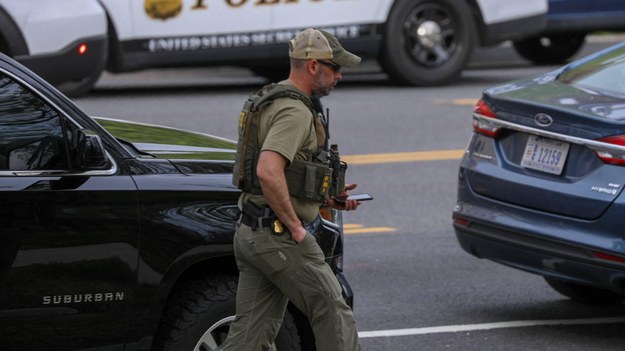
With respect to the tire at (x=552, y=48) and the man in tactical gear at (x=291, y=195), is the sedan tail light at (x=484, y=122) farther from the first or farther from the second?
the tire at (x=552, y=48)

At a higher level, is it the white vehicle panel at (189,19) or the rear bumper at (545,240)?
the rear bumper at (545,240)

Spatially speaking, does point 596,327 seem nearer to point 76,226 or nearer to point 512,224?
point 512,224

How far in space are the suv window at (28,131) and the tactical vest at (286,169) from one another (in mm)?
648

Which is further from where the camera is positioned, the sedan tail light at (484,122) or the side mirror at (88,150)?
the sedan tail light at (484,122)

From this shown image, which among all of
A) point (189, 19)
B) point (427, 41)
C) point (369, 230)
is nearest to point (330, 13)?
point (427, 41)

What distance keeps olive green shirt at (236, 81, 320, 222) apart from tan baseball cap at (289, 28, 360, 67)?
0.18 meters

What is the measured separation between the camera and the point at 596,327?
7035 millimetres

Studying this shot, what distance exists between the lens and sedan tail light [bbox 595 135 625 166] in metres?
6.27

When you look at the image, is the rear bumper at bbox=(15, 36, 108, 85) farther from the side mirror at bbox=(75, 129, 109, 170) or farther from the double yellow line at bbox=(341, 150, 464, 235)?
the side mirror at bbox=(75, 129, 109, 170)

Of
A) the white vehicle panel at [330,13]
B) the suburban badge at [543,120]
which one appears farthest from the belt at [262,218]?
the white vehicle panel at [330,13]

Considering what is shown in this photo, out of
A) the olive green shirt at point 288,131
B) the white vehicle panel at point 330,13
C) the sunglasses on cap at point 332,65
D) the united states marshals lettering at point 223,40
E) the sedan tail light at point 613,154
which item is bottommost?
the united states marshals lettering at point 223,40

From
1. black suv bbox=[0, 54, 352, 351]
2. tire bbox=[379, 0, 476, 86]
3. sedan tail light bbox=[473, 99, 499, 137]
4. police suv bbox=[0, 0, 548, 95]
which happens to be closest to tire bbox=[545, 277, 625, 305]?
sedan tail light bbox=[473, 99, 499, 137]

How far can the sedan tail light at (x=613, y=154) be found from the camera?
6.27 meters

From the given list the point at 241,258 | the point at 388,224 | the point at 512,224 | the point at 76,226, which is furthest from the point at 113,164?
the point at 388,224
